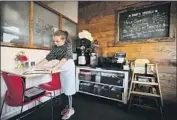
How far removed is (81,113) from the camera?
1933 millimetres

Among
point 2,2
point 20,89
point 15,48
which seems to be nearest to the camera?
point 20,89

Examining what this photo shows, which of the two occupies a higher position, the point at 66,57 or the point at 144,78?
the point at 66,57

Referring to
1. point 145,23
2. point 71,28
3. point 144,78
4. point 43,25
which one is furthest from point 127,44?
point 43,25

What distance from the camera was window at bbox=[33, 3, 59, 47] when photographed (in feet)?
6.98

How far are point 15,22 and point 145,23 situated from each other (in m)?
2.38

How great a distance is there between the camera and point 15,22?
1763 millimetres

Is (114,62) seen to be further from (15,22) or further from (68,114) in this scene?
(15,22)

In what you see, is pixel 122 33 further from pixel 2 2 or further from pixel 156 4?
pixel 2 2

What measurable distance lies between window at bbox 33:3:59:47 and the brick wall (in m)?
0.95

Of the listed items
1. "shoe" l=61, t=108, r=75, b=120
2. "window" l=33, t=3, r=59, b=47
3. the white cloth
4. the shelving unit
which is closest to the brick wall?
the shelving unit

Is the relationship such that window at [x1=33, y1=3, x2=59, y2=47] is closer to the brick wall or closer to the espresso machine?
the brick wall

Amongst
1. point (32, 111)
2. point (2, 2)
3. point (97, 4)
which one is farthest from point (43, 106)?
point (97, 4)

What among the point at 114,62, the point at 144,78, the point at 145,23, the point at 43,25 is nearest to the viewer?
the point at 144,78

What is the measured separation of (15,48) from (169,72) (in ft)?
→ 8.94
